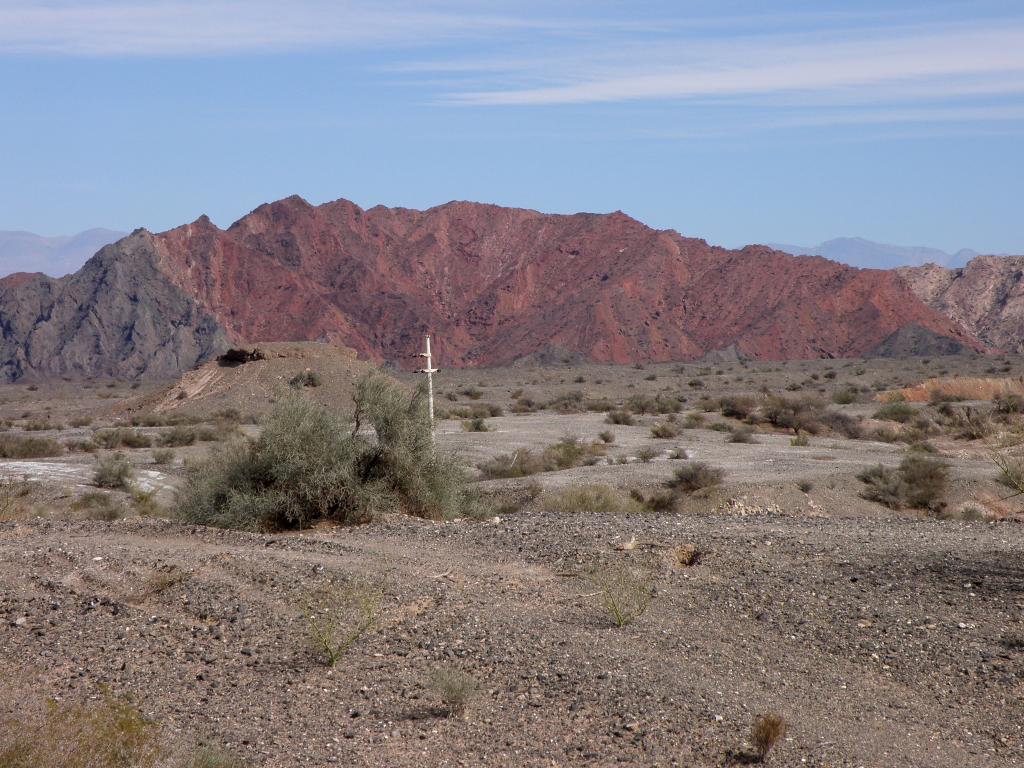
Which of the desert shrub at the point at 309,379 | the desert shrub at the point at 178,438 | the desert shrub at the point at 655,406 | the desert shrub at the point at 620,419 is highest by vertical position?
the desert shrub at the point at 309,379

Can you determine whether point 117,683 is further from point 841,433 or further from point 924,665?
point 841,433

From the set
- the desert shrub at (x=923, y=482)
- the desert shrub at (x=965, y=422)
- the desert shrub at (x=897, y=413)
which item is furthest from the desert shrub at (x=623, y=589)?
the desert shrub at (x=897, y=413)

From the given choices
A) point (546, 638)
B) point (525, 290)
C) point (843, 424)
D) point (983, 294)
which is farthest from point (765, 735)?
point (983, 294)

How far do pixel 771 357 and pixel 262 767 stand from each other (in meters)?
92.9

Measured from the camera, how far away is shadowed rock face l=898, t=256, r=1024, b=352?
367ft

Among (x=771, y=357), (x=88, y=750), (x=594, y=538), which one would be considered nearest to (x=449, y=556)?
(x=594, y=538)

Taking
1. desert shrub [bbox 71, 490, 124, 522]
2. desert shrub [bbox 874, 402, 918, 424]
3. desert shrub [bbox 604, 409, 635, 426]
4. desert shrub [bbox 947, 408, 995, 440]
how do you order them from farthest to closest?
desert shrub [bbox 604, 409, 635, 426] < desert shrub [bbox 874, 402, 918, 424] < desert shrub [bbox 947, 408, 995, 440] < desert shrub [bbox 71, 490, 124, 522]

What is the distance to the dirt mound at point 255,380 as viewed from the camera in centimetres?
4725

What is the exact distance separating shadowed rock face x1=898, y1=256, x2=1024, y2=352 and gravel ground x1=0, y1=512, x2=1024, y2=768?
106m

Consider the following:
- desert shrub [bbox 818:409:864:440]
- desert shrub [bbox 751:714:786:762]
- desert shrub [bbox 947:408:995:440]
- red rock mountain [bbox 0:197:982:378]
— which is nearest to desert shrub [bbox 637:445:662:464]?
desert shrub [bbox 947:408:995:440]

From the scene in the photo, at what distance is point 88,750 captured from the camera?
21.2 ft

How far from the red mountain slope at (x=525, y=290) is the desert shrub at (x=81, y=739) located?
88607 mm

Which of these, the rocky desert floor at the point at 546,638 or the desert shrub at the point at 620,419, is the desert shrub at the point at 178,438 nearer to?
the desert shrub at the point at 620,419

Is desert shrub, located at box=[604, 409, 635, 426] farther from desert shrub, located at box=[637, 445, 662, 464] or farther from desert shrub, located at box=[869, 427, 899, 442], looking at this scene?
desert shrub, located at box=[637, 445, 662, 464]
